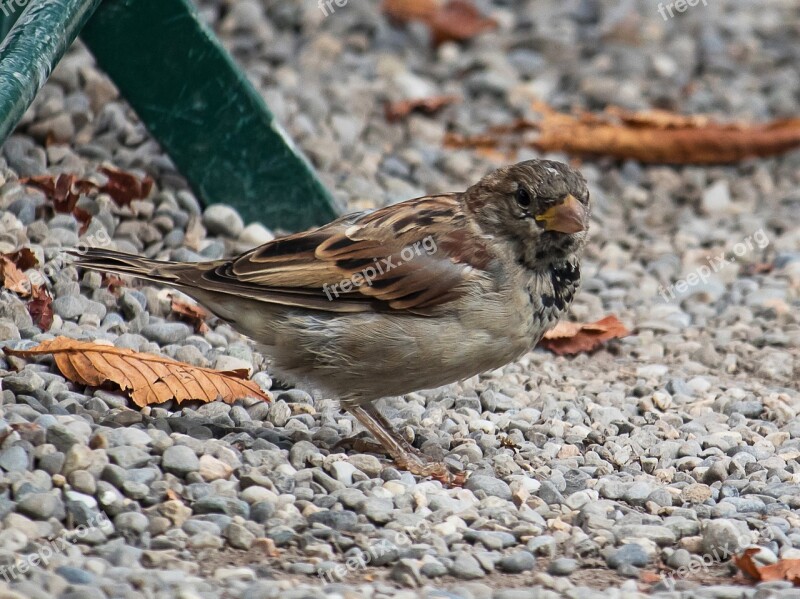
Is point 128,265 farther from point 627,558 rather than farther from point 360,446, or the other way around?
point 627,558

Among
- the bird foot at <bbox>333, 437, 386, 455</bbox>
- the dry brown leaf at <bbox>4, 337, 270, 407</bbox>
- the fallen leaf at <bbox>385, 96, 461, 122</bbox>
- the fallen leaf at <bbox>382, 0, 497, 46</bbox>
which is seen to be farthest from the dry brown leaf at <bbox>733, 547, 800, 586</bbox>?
the fallen leaf at <bbox>382, 0, 497, 46</bbox>

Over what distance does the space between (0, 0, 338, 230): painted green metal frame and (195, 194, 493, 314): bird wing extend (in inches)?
65.8

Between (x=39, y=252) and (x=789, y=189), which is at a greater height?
(x=789, y=189)

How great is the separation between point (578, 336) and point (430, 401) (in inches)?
43.7

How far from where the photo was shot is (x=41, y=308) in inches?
209

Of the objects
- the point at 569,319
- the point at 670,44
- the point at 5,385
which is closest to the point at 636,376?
the point at 569,319

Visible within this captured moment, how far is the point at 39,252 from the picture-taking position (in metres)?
5.60

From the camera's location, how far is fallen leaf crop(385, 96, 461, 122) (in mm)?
8305

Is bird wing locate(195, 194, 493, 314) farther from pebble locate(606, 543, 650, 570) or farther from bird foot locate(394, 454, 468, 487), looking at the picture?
pebble locate(606, 543, 650, 570)

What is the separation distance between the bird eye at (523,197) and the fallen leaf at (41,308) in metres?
2.05

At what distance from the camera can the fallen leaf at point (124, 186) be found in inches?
249

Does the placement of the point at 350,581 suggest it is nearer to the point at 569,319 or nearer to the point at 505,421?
the point at 505,421

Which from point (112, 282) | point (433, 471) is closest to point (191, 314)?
point (112, 282)

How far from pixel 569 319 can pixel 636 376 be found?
0.67 metres
